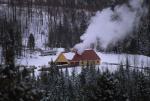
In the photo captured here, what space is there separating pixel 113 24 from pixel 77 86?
37.5 metres

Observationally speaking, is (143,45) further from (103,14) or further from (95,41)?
(95,41)

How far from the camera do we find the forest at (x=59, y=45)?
10.5 meters

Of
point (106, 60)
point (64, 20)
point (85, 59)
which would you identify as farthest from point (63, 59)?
point (64, 20)

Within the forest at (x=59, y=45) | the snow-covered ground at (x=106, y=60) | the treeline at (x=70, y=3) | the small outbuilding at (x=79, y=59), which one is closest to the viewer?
the forest at (x=59, y=45)

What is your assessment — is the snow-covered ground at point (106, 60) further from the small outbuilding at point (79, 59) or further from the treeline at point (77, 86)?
the treeline at point (77, 86)

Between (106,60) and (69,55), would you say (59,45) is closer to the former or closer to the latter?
(106,60)

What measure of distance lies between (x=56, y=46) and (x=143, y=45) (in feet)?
66.3

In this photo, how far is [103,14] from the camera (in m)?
87.0

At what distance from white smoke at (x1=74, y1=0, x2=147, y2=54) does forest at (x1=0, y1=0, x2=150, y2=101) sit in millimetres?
1530

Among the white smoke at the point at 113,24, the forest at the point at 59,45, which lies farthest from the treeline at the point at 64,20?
the white smoke at the point at 113,24

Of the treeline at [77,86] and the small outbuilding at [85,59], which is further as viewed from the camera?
the small outbuilding at [85,59]

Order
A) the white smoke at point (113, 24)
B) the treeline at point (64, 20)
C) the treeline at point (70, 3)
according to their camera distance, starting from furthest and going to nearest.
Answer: the treeline at point (70, 3)
the treeline at point (64, 20)
the white smoke at point (113, 24)

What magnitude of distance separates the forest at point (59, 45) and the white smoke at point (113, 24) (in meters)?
1.53

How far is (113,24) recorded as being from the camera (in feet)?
280
